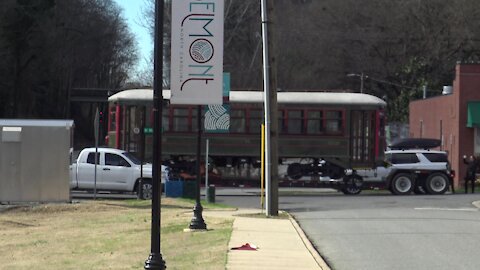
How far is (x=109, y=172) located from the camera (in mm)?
26047

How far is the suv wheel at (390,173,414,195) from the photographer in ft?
100

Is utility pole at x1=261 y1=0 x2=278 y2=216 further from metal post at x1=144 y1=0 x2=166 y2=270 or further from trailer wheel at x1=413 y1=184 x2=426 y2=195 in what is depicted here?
trailer wheel at x1=413 y1=184 x2=426 y2=195

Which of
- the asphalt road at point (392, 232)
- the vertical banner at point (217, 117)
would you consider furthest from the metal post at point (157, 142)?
the vertical banner at point (217, 117)

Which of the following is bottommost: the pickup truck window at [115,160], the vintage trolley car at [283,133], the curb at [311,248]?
the curb at [311,248]

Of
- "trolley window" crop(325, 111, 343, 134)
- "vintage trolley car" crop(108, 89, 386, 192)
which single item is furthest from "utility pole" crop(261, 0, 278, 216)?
"trolley window" crop(325, 111, 343, 134)

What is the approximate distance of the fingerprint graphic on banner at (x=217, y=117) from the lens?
20484 millimetres

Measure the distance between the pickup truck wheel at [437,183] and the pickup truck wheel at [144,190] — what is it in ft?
39.2

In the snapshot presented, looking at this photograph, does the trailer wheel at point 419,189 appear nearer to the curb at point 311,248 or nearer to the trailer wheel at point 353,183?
the trailer wheel at point 353,183

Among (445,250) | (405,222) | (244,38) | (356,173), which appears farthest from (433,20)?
(445,250)

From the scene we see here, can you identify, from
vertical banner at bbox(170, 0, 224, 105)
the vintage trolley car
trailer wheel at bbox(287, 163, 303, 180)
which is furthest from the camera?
trailer wheel at bbox(287, 163, 303, 180)

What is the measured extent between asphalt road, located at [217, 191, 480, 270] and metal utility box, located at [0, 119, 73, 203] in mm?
6231

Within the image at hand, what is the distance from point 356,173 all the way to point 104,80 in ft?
167

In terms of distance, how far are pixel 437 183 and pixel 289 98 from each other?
704cm

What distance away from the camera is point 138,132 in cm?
3000
